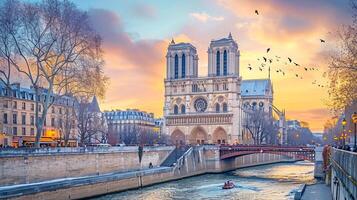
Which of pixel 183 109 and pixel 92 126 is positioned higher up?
pixel 183 109

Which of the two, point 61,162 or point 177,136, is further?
point 177,136

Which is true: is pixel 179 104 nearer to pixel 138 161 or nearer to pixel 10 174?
pixel 138 161

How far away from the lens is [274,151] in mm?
69500

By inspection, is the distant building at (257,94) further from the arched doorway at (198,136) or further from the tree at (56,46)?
the tree at (56,46)

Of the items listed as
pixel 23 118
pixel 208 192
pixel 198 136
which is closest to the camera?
pixel 208 192

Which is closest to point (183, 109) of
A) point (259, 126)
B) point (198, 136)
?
point (198, 136)

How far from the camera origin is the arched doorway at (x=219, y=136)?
105 m

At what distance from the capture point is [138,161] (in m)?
57.2

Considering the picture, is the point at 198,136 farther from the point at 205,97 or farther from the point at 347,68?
the point at 347,68

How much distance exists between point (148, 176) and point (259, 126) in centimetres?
5965

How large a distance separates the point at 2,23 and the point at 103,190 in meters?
17.2

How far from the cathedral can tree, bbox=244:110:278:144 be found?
3170 mm

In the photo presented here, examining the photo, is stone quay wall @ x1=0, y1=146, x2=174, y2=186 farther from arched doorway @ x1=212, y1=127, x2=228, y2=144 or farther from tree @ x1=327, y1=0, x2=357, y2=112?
arched doorway @ x1=212, y1=127, x2=228, y2=144

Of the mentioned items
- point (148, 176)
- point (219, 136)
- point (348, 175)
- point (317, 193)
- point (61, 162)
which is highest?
point (348, 175)
